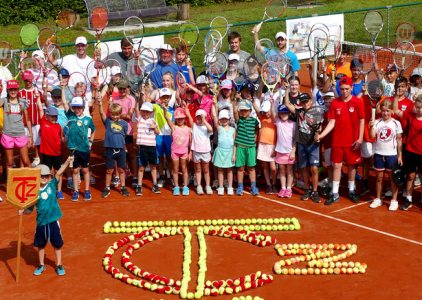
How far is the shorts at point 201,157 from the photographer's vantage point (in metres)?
12.1

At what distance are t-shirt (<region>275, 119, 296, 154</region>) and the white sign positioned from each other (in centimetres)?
1066

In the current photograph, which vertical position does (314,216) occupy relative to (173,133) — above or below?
below

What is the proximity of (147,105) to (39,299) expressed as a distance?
16.0ft

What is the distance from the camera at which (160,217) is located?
36.0ft

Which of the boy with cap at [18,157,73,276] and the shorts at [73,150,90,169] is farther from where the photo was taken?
the shorts at [73,150,90,169]

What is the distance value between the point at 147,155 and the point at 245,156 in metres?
1.99

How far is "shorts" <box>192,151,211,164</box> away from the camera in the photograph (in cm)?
1209

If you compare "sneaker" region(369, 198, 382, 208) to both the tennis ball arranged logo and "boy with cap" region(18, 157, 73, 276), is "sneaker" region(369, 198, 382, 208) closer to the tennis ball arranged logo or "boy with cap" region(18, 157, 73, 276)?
the tennis ball arranged logo

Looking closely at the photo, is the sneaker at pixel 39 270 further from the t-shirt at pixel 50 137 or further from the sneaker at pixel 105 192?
the t-shirt at pixel 50 137

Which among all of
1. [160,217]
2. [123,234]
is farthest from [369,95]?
[123,234]

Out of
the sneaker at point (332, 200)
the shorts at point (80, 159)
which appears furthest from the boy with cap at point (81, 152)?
the sneaker at point (332, 200)

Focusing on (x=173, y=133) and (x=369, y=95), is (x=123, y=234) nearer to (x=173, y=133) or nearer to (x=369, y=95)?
(x=173, y=133)

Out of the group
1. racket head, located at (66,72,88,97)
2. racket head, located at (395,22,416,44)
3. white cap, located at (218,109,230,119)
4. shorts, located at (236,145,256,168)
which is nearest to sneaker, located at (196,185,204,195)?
shorts, located at (236,145,256,168)

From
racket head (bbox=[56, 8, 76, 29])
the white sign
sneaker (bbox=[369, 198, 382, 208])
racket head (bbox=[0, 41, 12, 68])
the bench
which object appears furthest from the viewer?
the bench
